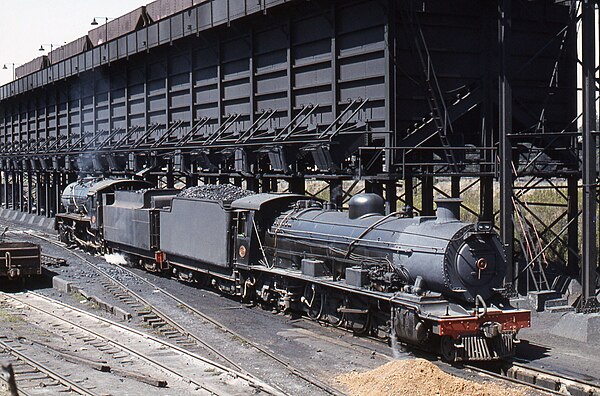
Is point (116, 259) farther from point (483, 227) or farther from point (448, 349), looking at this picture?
point (483, 227)

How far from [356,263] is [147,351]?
461 cm

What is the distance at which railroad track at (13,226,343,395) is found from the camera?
43.1 feet

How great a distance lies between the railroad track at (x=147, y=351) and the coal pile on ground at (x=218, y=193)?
4857 millimetres

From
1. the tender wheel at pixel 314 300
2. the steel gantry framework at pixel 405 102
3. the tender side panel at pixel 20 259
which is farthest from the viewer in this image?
the tender side panel at pixel 20 259

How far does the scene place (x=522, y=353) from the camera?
1489cm

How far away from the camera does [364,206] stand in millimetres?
16781

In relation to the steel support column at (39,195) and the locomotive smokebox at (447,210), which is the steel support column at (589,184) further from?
the steel support column at (39,195)

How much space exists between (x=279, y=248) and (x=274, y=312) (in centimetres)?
164

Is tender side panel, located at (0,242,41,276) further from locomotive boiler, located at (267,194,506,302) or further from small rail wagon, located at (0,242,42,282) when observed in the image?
locomotive boiler, located at (267,194,506,302)

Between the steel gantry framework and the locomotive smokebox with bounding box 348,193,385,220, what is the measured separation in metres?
0.73

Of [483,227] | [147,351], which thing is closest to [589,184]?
[483,227]

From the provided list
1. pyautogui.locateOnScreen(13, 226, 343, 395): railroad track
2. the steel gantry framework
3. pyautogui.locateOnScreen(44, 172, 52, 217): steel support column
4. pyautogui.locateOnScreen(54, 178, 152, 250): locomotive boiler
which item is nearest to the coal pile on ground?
the steel gantry framework

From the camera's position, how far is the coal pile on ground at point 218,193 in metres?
21.5

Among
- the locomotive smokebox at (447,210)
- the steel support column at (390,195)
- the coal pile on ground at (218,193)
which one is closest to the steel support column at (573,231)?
the steel support column at (390,195)
